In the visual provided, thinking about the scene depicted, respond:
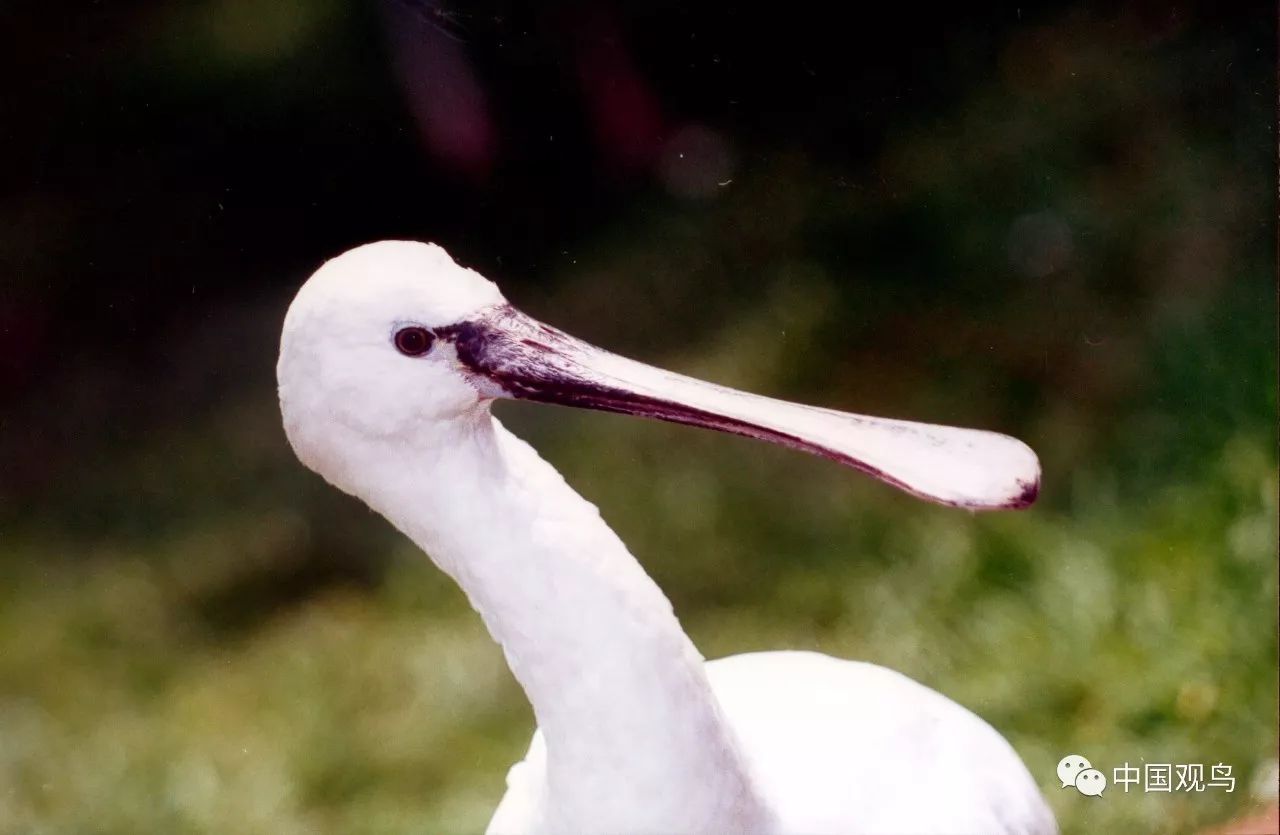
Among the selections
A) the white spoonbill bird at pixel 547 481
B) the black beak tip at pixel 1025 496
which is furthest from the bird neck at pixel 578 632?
the black beak tip at pixel 1025 496

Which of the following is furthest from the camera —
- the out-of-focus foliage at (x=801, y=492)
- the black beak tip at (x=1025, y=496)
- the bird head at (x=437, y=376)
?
the out-of-focus foliage at (x=801, y=492)

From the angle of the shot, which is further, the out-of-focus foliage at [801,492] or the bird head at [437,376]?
the out-of-focus foliage at [801,492]

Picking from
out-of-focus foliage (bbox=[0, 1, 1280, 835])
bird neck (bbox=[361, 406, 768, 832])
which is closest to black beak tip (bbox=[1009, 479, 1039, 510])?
bird neck (bbox=[361, 406, 768, 832])

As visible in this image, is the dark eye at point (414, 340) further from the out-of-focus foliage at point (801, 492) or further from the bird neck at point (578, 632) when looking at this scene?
the out-of-focus foliage at point (801, 492)

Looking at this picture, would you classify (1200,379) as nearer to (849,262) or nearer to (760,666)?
(849,262)

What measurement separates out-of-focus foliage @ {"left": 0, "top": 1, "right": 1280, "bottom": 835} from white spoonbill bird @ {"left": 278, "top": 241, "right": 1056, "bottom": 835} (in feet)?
3.04

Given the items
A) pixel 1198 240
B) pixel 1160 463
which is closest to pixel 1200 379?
pixel 1160 463

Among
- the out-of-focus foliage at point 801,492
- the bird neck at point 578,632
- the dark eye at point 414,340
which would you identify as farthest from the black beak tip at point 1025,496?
the out-of-focus foliage at point 801,492

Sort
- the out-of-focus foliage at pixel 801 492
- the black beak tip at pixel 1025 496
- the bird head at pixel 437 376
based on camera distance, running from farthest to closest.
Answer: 1. the out-of-focus foliage at pixel 801 492
2. the black beak tip at pixel 1025 496
3. the bird head at pixel 437 376

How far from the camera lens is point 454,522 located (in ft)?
3.43

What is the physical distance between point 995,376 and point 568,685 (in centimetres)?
153

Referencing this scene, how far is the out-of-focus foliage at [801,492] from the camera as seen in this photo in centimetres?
201

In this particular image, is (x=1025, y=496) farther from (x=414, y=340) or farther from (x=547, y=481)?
(x=414, y=340)

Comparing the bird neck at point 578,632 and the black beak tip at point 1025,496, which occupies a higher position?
the black beak tip at point 1025,496
